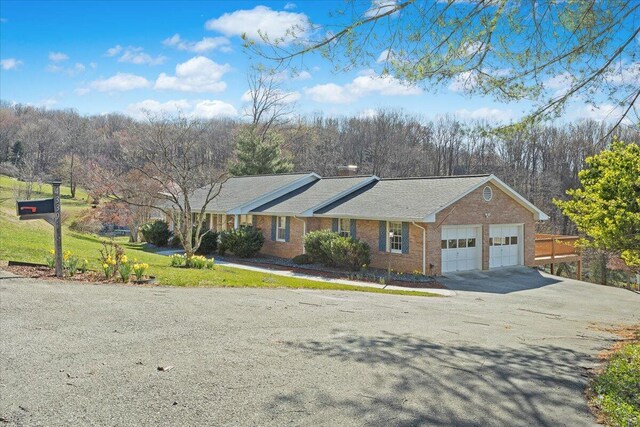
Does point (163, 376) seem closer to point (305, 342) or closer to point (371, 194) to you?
point (305, 342)

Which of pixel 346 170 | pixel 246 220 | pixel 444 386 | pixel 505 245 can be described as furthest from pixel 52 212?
pixel 346 170

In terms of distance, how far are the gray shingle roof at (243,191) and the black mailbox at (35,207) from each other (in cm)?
1764

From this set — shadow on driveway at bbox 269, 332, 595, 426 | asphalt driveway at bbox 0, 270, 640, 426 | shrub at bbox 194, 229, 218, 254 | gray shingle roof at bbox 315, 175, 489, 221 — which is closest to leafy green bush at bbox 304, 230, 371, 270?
gray shingle roof at bbox 315, 175, 489, 221

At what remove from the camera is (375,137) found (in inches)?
2650

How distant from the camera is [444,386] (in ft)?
18.0

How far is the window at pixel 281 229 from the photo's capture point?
2731cm

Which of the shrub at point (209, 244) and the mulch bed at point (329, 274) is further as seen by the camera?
the shrub at point (209, 244)

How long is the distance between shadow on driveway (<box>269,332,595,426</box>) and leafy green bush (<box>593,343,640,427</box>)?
0.67 ft

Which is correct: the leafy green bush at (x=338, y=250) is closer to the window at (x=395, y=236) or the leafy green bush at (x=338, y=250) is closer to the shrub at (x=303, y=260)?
the shrub at (x=303, y=260)

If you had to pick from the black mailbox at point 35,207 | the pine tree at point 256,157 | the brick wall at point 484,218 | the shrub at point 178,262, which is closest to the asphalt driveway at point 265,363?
the black mailbox at point 35,207

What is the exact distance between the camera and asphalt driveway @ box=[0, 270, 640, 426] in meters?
4.65

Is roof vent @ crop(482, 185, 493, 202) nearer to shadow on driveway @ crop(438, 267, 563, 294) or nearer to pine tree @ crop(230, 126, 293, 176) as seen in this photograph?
shadow on driveway @ crop(438, 267, 563, 294)

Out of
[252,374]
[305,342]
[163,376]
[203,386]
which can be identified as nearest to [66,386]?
[163,376]

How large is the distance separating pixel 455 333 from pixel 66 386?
237 inches
